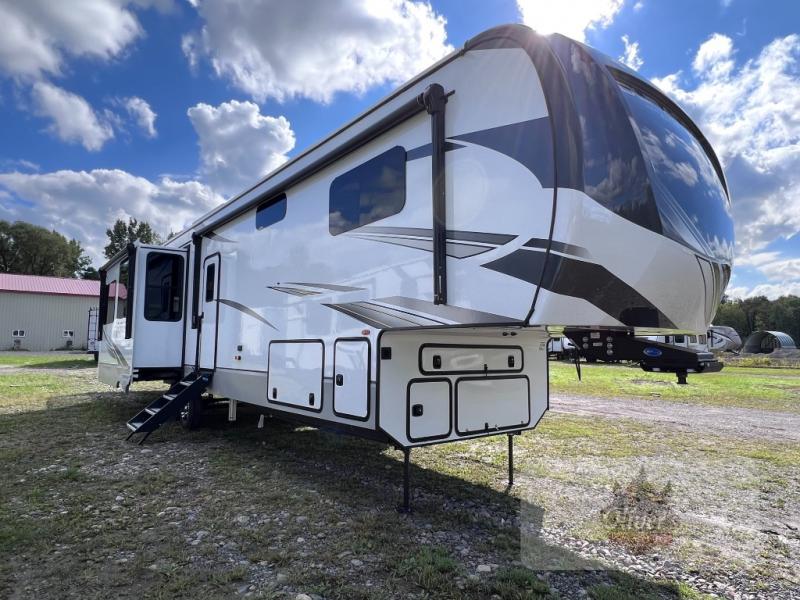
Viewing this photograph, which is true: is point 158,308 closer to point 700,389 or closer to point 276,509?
point 276,509

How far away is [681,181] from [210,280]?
5516mm

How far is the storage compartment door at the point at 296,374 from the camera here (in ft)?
14.1

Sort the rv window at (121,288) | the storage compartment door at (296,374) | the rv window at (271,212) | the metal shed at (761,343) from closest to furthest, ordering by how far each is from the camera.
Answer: the storage compartment door at (296,374), the rv window at (271,212), the rv window at (121,288), the metal shed at (761,343)

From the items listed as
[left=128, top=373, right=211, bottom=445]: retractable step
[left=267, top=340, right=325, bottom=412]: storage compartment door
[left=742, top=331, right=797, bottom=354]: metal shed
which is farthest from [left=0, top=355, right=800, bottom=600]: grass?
[left=742, top=331, right=797, bottom=354]: metal shed

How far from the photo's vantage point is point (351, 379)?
390 centimetres

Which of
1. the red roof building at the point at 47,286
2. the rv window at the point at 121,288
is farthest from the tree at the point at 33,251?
the rv window at the point at 121,288

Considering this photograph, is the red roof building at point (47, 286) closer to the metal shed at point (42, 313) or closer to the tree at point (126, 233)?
the metal shed at point (42, 313)

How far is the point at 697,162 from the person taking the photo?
3.22 m

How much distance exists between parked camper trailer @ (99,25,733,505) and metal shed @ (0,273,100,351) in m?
26.4

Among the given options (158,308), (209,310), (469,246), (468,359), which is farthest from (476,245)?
(158,308)

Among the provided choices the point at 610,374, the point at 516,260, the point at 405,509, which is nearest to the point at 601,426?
the point at 405,509

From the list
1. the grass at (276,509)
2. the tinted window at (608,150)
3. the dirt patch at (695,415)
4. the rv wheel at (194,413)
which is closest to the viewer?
the tinted window at (608,150)

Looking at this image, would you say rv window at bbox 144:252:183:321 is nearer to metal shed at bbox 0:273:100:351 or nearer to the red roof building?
metal shed at bbox 0:273:100:351

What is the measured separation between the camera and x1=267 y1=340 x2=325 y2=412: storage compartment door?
430cm
